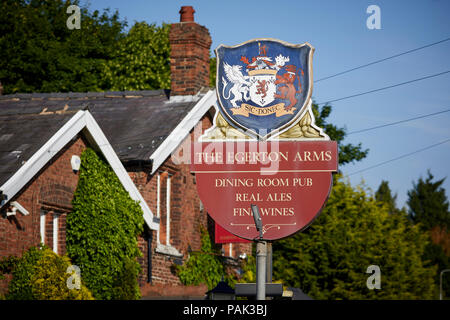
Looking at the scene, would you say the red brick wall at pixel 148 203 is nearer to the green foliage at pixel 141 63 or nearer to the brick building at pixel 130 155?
the brick building at pixel 130 155

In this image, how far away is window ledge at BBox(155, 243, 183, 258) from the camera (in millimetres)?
23373

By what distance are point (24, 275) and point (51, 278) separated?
1.79 ft

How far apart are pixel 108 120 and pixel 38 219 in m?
7.58

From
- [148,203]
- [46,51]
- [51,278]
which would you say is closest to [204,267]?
[148,203]

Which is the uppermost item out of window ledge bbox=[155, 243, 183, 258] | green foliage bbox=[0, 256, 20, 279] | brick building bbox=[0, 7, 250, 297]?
brick building bbox=[0, 7, 250, 297]

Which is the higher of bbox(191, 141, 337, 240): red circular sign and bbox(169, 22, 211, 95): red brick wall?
bbox(169, 22, 211, 95): red brick wall

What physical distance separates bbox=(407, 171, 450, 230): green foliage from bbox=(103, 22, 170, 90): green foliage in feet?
135

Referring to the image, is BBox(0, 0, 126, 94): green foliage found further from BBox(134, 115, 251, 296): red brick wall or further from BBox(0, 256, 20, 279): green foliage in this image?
BBox(0, 256, 20, 279): green foliage

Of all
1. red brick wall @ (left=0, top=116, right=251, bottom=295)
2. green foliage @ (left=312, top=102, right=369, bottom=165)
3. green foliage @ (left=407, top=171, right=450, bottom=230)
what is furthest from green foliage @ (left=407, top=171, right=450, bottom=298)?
red brick wall @ (left=0, top=116, right=251, bottom=295)

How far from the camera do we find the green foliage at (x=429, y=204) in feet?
264

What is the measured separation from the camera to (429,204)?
80.8m

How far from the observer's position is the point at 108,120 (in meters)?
25.8

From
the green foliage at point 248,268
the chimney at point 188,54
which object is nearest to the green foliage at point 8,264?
the green foliage at point 248,268
